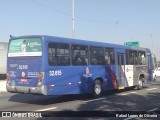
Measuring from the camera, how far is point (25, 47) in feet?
46.8

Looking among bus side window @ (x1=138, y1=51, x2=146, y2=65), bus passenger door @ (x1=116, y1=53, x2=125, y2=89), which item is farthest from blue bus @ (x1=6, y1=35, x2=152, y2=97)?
bus side window @ (x1=138, y1=51, x2=146, y2=65)

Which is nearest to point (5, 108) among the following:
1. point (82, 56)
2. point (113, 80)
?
point (82, 56)

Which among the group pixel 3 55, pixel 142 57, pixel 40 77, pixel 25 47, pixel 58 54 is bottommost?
pixel 40 77

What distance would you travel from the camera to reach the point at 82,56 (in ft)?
51.9

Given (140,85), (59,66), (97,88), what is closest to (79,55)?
(59,66)

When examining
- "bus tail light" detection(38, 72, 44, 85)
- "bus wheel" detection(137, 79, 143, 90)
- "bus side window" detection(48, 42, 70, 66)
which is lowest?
"bus wheel" detection(137, 79, 143, 90)

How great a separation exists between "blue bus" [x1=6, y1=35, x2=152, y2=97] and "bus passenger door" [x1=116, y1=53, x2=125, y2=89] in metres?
0.33

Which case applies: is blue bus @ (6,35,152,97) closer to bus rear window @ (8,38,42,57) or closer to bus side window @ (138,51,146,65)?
bus rear window @ (8,38,42,57)

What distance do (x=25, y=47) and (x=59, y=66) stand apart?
168 centimetres

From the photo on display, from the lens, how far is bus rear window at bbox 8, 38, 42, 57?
13.8 metres

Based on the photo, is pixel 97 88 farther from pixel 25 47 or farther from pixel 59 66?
pixel 25 47

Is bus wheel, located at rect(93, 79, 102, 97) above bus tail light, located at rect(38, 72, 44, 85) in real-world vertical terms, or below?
below

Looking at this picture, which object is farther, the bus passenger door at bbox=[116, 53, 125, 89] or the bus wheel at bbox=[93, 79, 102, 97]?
the bus passenger door at bbox=[116, 53, 125, 89]

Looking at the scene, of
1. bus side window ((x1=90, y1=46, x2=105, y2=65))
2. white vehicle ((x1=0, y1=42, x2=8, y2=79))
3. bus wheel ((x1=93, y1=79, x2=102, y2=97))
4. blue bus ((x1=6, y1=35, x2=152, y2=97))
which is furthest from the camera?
white vehicle ((x1=0, y1=42, x2=8, y2=79))
